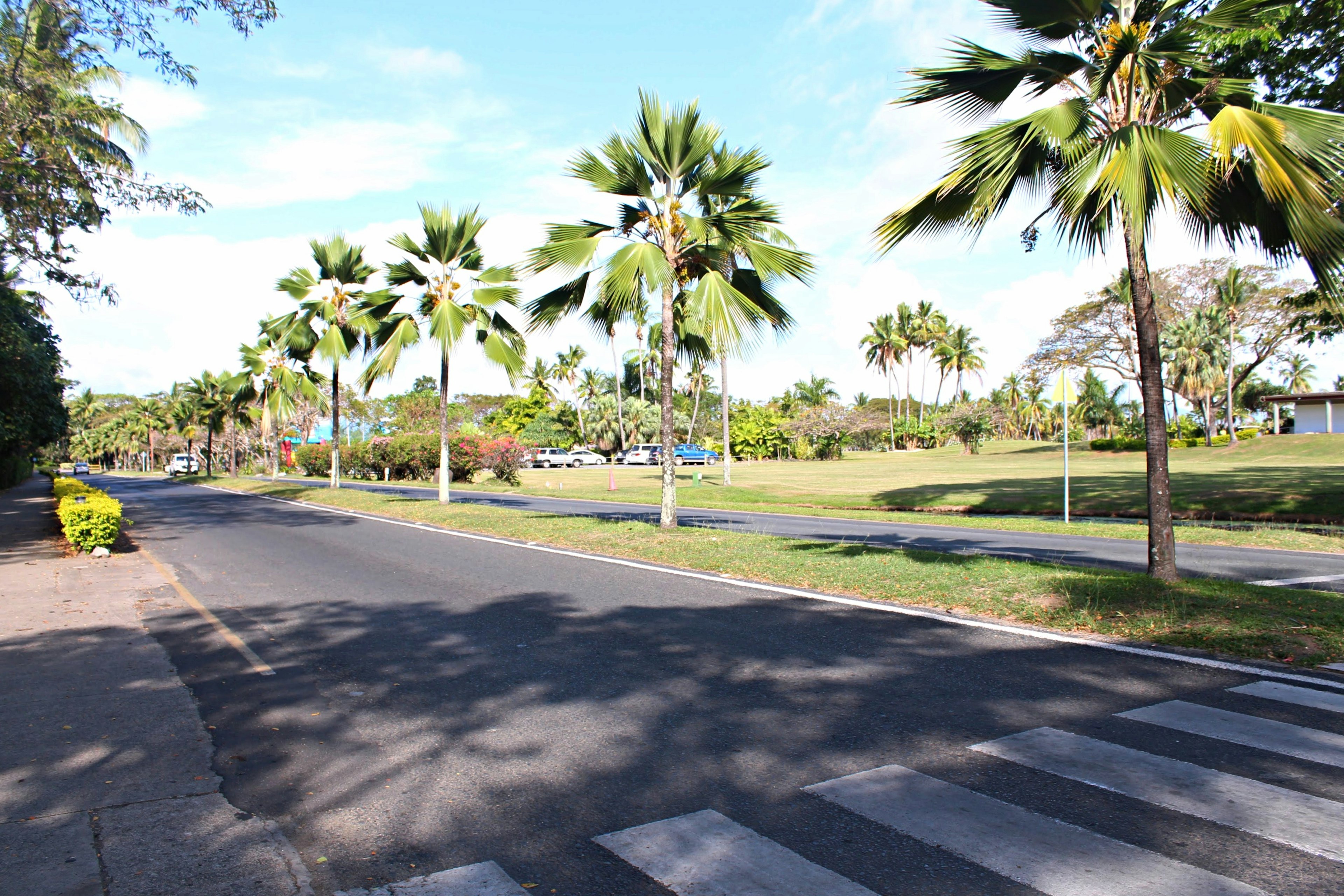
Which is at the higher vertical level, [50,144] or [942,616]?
[50,144]

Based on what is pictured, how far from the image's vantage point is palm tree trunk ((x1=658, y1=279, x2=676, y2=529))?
1397 centimetres

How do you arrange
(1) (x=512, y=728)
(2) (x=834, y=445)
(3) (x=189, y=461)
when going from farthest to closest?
(3) (x=189, y=461) < (2) (x=834, y=445) < (1) (x=512, y=728)

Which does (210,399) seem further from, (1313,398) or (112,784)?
(1313,398)

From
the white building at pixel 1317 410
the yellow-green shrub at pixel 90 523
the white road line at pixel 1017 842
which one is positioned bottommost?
the white road line at pixel 1017 842

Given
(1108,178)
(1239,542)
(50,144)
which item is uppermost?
(50,144)

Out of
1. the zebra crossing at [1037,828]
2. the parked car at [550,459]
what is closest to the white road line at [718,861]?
the zebra crossing at [1037,828]

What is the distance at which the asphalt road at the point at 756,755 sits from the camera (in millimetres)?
3301

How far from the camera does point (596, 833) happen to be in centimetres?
361

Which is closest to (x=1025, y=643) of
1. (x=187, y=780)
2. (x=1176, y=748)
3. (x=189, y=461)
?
(x=1176, y=748)

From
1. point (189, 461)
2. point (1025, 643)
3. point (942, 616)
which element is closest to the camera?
point (1025, 643)

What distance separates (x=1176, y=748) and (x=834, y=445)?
6060 centimetres

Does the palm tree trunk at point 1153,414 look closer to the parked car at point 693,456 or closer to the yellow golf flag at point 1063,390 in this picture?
the yellow golf flag at point 1063,390

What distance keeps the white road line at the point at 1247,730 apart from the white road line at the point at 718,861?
2624 millimetres

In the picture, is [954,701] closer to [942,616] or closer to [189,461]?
[942,616]
